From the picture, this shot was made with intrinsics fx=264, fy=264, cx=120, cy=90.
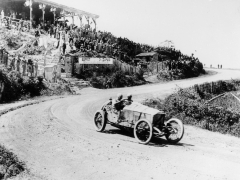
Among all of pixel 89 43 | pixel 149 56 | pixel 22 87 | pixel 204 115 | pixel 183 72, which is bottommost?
pixel 204 115

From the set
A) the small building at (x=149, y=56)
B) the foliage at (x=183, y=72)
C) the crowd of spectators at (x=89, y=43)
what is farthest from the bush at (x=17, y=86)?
the small building at (x=149, y=56)

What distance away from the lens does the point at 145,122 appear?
29.0ft

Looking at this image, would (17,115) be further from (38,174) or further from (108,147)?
(38,174)

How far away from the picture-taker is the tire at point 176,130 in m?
9.01

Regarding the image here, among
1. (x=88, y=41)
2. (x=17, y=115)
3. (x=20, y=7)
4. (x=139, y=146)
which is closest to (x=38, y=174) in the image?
(x=139, y=146)

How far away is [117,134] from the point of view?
33.1 feet

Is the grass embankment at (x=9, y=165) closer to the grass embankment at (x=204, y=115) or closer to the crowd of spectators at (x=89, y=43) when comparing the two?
the grass embankment at (x=204, y=115)

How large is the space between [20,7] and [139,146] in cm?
3392

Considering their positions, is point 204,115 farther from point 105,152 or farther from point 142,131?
point 105,152

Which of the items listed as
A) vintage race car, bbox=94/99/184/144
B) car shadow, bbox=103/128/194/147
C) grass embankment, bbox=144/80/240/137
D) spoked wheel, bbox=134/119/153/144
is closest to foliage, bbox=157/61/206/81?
grass embankment, bbox=144/80/240/137

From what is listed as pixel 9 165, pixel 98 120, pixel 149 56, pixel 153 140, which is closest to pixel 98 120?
pixel 98 120

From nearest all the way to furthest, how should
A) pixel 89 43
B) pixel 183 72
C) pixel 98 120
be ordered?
pixel 98 120, pixel 89 43, pixel 183 72

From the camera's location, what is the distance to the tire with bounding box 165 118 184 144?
355 inches

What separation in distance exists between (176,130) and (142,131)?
1.19m
